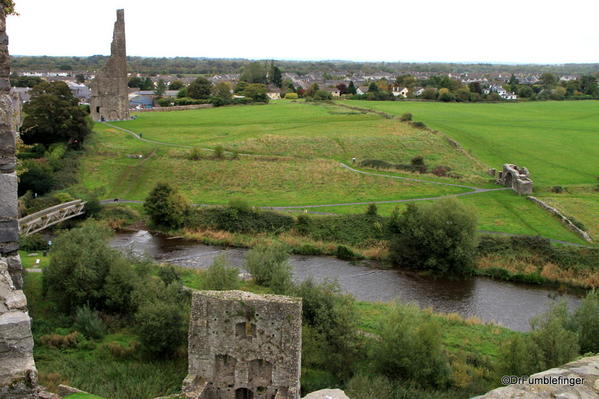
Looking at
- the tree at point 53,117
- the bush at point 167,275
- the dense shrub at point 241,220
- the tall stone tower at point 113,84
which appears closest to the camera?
the bush at point 167,275

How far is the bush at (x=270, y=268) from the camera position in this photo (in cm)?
2722

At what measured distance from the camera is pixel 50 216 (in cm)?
4072

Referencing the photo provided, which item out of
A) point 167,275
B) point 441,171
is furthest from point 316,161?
point 167,275

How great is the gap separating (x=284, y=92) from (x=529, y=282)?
9714cm

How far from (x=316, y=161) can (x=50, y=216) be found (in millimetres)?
26766

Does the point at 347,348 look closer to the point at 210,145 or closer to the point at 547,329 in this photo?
the point at 547,329

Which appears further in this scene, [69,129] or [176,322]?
[69,129]

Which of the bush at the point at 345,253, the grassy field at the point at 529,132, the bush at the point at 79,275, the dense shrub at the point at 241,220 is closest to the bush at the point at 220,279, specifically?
the bush at the point at 79,275

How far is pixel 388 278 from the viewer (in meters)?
34.9

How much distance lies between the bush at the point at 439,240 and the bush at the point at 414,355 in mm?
14836

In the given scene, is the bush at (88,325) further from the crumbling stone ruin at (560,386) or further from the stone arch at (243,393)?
the crumbling stone ruin at (560,386)

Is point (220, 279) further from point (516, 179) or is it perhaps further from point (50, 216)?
point (516, 179)

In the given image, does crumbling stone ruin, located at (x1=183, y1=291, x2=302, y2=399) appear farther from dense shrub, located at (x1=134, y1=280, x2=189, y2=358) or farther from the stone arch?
dense shrub, located at (x1=134, y1=280, x2=189, y2=358)

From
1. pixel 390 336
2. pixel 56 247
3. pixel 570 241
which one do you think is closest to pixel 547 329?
pixel 390 336
